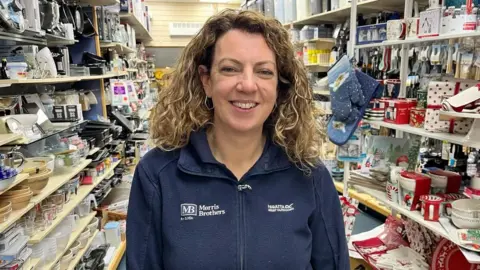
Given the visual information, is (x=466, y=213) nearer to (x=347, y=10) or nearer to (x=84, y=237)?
(x=84, y=237)

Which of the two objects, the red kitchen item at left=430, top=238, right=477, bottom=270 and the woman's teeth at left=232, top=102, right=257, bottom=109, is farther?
the red kitchen item at left=430, top=238, right=477, bottom=270

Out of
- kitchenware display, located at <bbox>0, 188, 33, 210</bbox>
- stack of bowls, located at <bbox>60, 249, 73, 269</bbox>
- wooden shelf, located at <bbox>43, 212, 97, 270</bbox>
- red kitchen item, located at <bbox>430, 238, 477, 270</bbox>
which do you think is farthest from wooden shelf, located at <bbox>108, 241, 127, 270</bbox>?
red kitchen item, located at <bbox>430, 238, 477, 270</bbox>

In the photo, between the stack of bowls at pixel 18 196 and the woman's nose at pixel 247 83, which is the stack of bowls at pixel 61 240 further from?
the woman's nose at pixel 247 83

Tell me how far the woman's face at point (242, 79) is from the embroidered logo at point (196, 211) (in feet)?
0.94

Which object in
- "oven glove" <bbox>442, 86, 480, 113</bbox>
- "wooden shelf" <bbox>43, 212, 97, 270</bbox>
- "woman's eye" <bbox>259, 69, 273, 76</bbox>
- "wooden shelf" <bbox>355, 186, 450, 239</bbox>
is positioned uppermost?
"woman's eye" <bbox>259, 69, 273, 76</bbox>

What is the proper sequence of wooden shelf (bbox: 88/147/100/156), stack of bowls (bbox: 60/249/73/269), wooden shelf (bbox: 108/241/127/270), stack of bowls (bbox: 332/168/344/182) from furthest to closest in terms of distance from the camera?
stack of bowls (bbox: 332/168/344/182) → wooden shelf (bbox: 108/241/127/270) → wooden shelf (bbox: 88/147/100/156) → stack of bowls (bbox: 60/249/73/269)

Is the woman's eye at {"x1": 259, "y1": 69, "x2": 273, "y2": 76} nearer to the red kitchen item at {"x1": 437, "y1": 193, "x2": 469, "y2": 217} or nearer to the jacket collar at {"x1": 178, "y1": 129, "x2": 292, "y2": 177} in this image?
the jacket collar at {"x1": 178, "y1": 129, "x2": 292, "y2": 177}

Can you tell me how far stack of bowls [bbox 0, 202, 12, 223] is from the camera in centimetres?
158

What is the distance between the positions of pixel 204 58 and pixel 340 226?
0.81 meters

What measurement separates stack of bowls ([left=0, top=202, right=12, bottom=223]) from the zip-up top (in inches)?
27.4

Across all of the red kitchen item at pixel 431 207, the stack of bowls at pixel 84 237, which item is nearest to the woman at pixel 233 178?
the red kitchen item at pixel 431 207

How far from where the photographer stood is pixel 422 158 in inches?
118

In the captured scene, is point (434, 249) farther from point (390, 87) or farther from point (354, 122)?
point (390, 87)

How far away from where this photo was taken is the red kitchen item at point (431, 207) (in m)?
2.13
